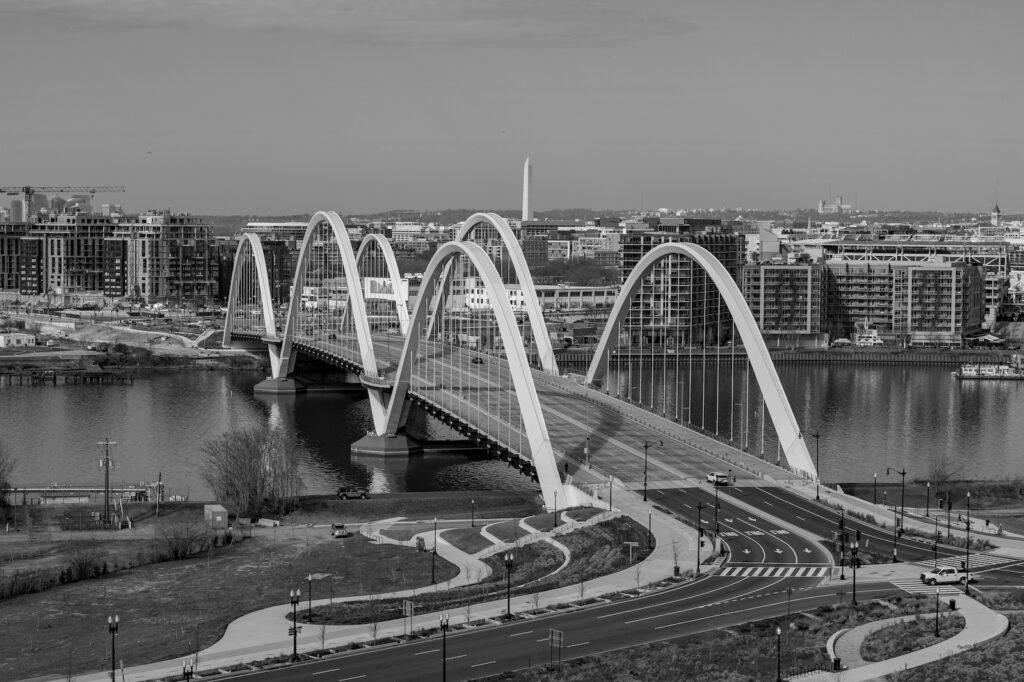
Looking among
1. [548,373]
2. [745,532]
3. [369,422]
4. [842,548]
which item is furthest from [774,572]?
[369,422]

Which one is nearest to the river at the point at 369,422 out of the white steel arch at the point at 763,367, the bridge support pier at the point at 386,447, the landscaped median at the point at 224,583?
the bridge support pier at the point at 386,447

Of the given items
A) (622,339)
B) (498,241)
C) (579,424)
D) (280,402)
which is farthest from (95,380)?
(498,241)

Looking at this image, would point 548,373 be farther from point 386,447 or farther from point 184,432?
point 184,432

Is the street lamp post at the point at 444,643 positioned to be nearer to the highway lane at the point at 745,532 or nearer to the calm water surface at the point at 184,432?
the highway lane at the point at 745,532

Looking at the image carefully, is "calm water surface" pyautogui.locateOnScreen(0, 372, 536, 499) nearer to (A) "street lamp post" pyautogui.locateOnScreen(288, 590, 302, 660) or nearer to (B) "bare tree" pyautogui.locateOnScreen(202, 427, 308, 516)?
(B) "bare tree" pyautogui.locateOnScreen(202, 427, 308, 516)

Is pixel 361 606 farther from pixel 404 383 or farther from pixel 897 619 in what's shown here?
pixel 404 383

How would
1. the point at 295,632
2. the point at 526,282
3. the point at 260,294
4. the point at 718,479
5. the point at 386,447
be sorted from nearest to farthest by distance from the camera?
the point at 295,632 → the point at 718,479 → the point at 386,447 → the point at 526,282 → the point at 260,294
